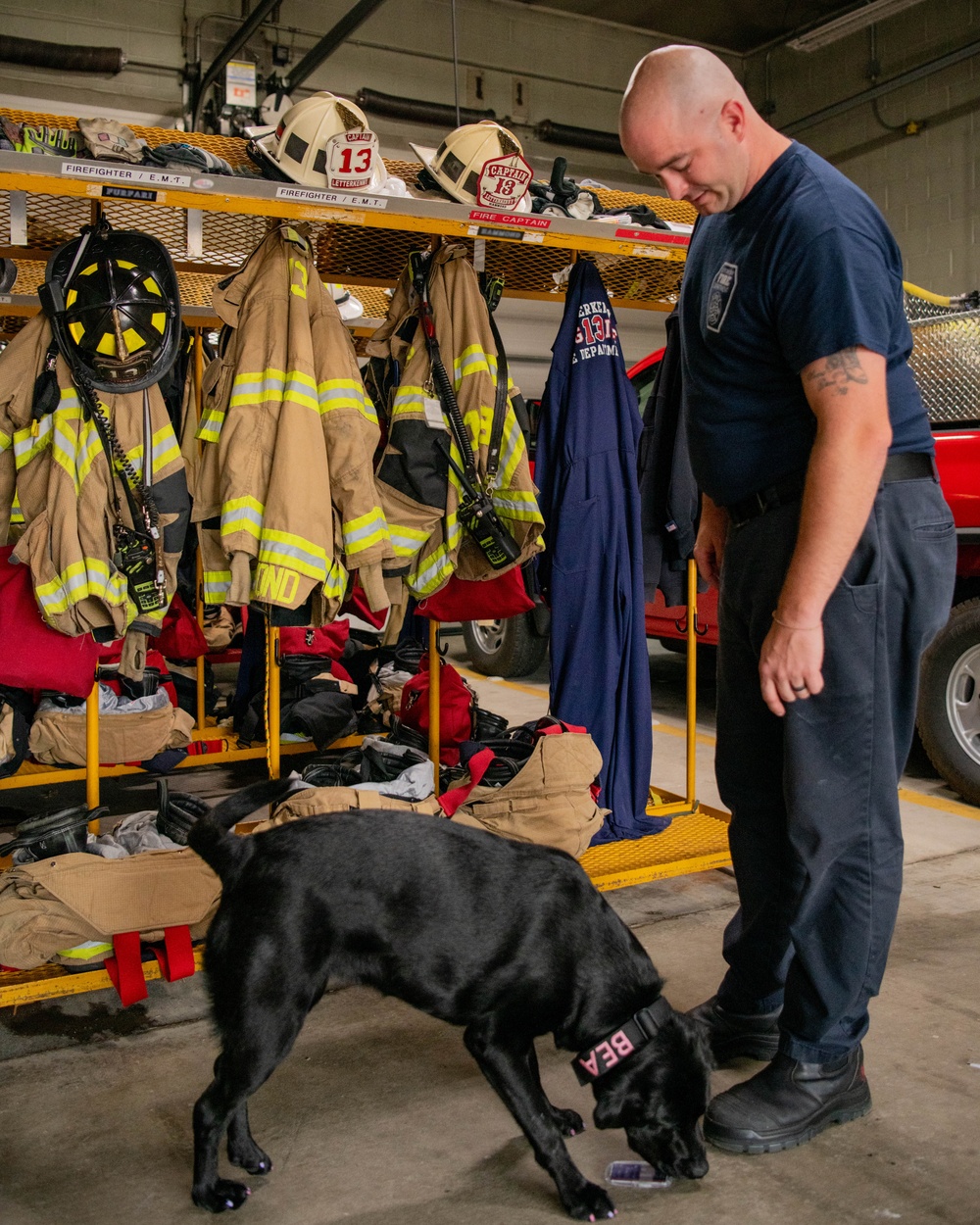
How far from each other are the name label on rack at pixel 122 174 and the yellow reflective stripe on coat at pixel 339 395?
0.63 metres

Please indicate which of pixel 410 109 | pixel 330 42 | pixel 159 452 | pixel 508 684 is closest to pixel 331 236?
pixel 159 452

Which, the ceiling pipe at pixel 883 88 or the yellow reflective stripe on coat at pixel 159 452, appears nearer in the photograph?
the yellow reflective stripe on coat at pixel 159 452

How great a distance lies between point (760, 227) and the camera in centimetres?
204

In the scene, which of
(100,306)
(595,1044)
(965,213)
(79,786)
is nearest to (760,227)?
(595,1044)

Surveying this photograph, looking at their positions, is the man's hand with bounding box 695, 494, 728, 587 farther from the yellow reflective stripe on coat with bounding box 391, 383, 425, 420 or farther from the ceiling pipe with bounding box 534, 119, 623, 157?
the ceiling pipe with bounding box 534, 119, 623, 157

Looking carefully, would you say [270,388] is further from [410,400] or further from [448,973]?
[448,973]

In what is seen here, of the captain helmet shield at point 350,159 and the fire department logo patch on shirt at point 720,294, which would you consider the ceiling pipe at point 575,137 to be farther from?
the fire department logo patch on shirt at point 720,294

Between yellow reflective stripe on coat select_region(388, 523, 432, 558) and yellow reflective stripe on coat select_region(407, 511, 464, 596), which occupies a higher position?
yellow reflective stripe on coat select_region(388, 523, 432, 558)

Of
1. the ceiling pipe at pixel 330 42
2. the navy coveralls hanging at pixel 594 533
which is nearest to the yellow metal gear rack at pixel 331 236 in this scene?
the navy coveralls hanging at pixel 594 533

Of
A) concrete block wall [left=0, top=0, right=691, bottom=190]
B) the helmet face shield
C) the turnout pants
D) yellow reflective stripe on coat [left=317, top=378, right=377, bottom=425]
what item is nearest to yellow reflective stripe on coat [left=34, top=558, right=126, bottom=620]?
the helmet face shield

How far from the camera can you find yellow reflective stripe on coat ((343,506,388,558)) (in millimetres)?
3047

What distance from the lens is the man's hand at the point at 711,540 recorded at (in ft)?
8.50

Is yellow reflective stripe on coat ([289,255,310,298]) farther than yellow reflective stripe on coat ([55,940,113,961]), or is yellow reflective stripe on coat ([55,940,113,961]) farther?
yellow reflective stripe on coat ([289,255,310,298])

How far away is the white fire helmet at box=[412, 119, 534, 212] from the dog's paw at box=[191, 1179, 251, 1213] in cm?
263
